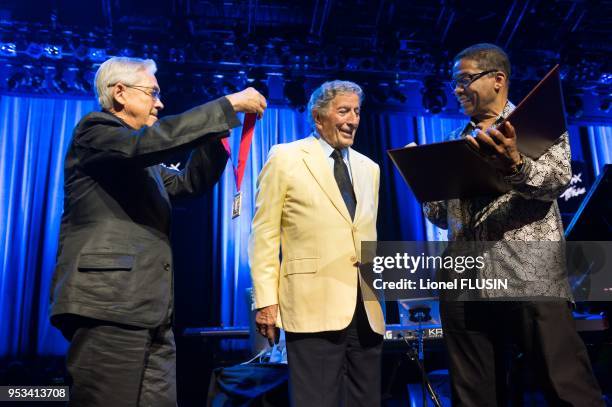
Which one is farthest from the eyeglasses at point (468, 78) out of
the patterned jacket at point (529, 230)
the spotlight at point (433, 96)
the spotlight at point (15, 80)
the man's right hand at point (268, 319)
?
the spotlight at point (15, 80)

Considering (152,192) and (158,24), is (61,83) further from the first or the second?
(152,192)

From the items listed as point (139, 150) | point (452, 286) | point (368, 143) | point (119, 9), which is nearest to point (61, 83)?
point (119, 9)

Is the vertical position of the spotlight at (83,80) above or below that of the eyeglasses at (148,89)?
above

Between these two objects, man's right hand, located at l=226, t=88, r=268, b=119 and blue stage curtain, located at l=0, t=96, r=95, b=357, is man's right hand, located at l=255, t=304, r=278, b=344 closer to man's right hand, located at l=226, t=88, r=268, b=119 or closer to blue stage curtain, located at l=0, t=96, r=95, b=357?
man's right hand, located at l=226, t=88, r=268, b=119

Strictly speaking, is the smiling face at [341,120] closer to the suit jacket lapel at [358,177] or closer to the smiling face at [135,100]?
the suit jacket lapel at [358,177]

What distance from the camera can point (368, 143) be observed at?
251 inches

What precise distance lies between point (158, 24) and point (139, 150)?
4.33 meters

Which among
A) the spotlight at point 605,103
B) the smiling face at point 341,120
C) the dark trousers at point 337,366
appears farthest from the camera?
the spotlight at point 605,103

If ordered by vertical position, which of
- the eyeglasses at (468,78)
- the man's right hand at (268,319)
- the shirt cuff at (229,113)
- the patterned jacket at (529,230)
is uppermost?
the eyeglasses at (468,78)

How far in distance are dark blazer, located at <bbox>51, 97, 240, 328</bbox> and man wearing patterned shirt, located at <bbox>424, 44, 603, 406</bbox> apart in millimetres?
867

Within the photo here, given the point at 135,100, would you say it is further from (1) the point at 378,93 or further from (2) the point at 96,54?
(1) the point at 378,93

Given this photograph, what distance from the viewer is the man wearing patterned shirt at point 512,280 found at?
1.57 meters

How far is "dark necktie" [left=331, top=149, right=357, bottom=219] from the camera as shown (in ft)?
7.13

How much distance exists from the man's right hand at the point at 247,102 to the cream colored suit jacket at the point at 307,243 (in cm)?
37
